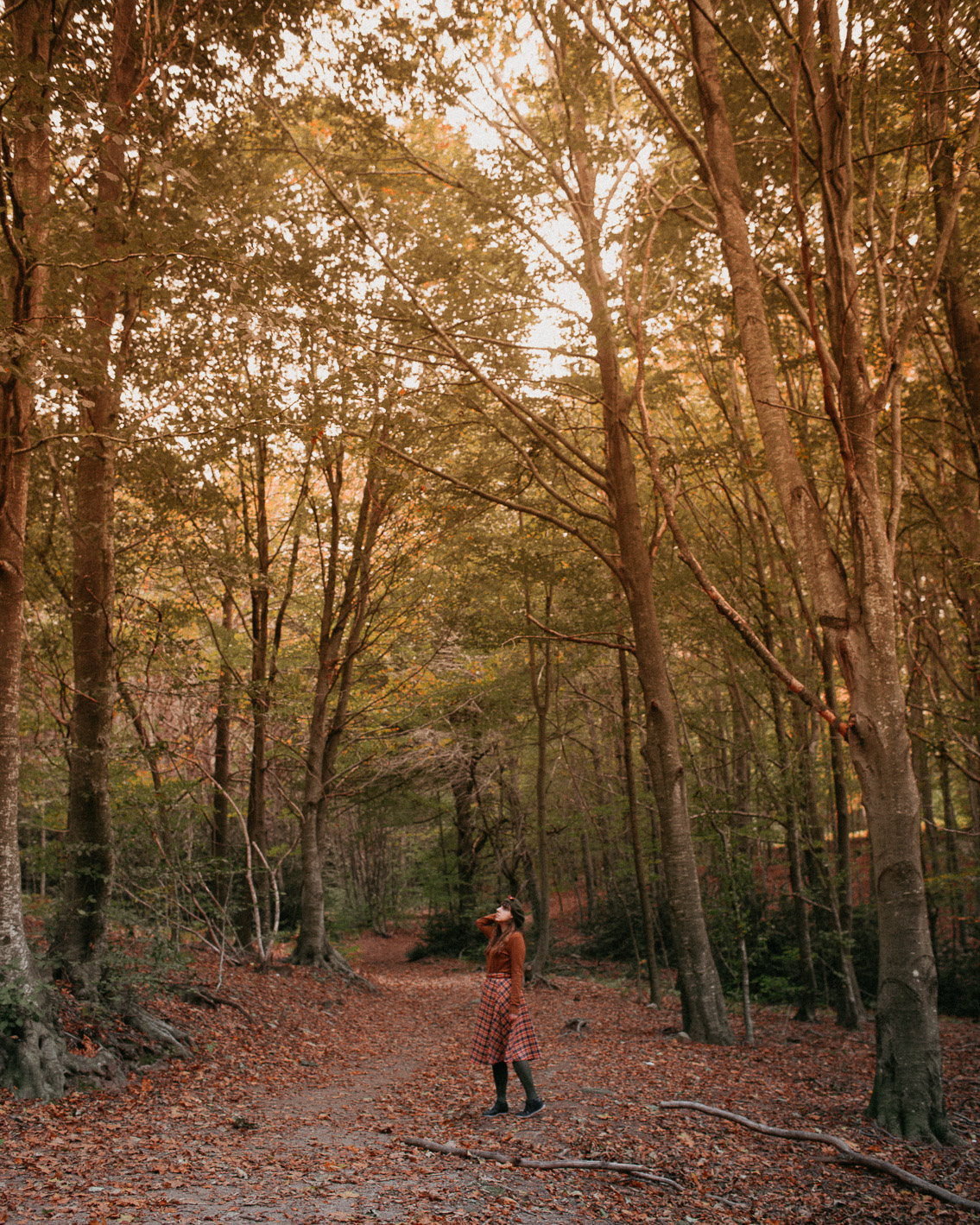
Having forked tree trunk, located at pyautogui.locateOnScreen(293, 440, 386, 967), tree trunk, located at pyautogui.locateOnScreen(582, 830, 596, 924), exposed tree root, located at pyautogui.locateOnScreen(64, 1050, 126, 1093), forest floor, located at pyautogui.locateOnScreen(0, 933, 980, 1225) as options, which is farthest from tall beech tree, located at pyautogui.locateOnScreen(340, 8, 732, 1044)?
tree trunk, located at pyautogui.locateOnScreen(582, 830, 596, 924)

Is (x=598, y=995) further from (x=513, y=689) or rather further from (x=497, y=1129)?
(x=497, y=1129)

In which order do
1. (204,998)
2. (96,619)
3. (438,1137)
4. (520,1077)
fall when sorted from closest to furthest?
(438,1137) → (520,1077) → (96,619) → (204,998)

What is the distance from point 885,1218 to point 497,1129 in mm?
2341

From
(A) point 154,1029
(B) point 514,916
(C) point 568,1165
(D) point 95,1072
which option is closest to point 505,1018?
(B) point 514,916

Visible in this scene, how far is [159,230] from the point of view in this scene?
6.46 m

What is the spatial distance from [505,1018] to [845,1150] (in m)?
2.28

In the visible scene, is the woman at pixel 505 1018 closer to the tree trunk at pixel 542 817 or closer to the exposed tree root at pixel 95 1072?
the exposed tree root at pixel 95 1072

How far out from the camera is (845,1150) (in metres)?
4.79

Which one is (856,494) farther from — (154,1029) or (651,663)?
(154,1029)

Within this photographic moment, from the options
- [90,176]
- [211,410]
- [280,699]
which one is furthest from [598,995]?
[90,176]

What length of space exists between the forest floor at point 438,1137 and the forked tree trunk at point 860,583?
0.59 meters

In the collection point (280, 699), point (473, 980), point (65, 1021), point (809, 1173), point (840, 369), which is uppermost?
point (840, 369)

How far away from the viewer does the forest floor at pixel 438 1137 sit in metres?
3.82

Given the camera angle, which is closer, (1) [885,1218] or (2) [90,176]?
(1) [885,1218]
